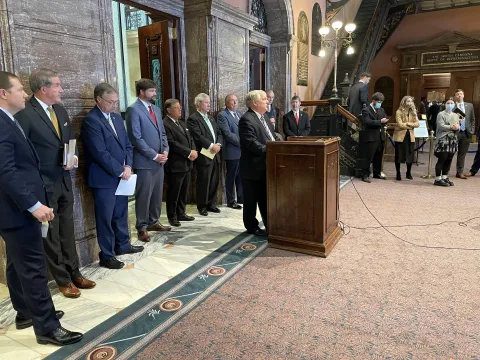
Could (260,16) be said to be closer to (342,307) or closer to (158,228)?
(158,228)

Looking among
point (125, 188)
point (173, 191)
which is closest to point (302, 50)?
point (173, 191)

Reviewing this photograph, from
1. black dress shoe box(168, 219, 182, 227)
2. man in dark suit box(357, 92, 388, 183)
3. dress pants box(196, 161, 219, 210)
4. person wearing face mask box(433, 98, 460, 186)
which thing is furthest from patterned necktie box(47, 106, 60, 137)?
person wearing face mask box(433, 98, 460, 186)

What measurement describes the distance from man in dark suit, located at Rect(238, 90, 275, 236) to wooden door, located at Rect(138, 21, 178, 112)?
1.81m

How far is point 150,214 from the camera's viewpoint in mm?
4148

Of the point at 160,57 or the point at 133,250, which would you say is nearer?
the point at 133,250

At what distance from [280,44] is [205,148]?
4.03 m

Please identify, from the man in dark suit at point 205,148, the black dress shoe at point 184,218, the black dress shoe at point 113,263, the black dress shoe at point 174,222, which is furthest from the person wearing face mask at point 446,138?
the black dress shoe at point 113,263

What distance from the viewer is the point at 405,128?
22.0 ft

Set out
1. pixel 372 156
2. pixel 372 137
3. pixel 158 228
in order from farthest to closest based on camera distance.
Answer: pixel 372 156 < pixel 372 137 < pixel 158 228

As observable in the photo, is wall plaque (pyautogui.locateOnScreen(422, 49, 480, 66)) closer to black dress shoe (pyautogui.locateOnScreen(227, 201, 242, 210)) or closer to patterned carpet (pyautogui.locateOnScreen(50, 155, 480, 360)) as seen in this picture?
patterned carpet (pyautogui.locateOnScreen(50, 155, 480, 360))

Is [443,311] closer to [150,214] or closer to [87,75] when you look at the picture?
[150,214]

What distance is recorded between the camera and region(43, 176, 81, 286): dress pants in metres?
2.63

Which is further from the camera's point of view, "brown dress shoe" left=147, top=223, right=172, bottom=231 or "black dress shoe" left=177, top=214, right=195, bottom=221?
"black dress shoe" left=177, top=214, right=195, bottom=221

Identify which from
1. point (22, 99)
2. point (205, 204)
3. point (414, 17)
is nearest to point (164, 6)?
point (205, 204)
